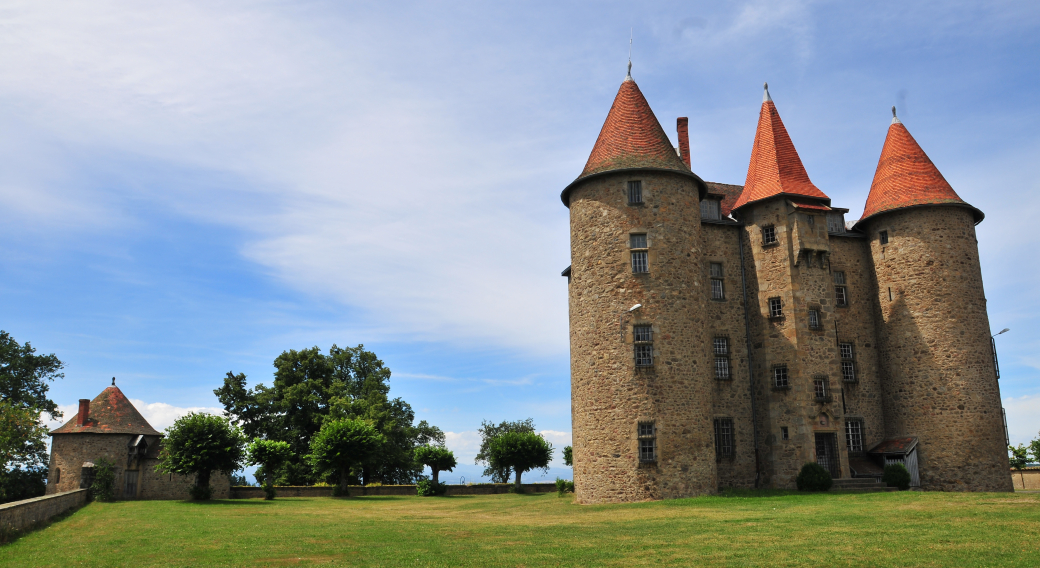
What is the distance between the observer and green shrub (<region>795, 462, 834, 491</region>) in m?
29.2

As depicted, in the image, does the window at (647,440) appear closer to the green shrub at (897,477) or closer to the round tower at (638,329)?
the round tower at (638,329)

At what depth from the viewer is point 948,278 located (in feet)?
109

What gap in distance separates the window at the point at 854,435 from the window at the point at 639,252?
13.1 metres

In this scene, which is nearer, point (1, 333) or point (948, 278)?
point (948, 278)

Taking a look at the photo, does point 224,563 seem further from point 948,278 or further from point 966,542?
point 948,278

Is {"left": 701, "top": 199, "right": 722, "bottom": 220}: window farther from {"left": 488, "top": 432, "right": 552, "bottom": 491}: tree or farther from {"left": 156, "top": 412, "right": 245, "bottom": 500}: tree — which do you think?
{"left": 156, "top": 412, "right": 245, "bottom": 500}: tree

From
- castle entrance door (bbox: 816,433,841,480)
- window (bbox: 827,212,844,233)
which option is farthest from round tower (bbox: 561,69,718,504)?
window (bbox: 827,212,844,233)

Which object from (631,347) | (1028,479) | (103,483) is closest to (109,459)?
(103,483)

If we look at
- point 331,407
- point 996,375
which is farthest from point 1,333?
point 996,375

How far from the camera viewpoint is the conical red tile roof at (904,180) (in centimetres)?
3425

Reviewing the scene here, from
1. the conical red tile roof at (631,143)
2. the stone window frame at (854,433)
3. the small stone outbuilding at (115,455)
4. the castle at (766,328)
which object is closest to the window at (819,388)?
the castle at (766,328)

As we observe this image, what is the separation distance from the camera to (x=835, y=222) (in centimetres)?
3638

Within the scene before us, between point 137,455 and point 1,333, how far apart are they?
21566 mm

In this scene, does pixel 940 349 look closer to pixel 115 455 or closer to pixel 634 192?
pixel 634 192
